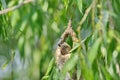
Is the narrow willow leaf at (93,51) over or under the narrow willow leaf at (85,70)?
over

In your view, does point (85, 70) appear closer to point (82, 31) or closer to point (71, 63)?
point (71, 63)

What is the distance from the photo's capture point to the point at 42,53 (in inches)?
117

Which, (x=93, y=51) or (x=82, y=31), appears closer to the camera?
(x=93, y=51)

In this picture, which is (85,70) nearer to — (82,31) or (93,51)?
(93,51)

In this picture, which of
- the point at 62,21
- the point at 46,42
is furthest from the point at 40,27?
the point at 46,42

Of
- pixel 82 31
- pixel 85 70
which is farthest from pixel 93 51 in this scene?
pixel 82 31

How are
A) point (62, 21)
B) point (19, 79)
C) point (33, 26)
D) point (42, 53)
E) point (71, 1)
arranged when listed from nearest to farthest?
point (71, 1) < point (62, 21) < point (33, 26) < point (42, 53) < point (19, 79)

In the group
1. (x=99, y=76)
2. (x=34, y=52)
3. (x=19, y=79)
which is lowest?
(x=19, y=79)

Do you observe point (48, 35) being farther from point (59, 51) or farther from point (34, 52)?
point (59, 51)

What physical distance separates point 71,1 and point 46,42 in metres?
1.20

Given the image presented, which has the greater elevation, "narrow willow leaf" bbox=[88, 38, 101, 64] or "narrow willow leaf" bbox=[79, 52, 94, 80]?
"narrow willow leaf" bbox=[88, 38, 101, 64]

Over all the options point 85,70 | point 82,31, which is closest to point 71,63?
point 85,70

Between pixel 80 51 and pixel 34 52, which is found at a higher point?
pixel 80 51

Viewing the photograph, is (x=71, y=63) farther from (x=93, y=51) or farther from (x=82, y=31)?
(x=82, y=31)
